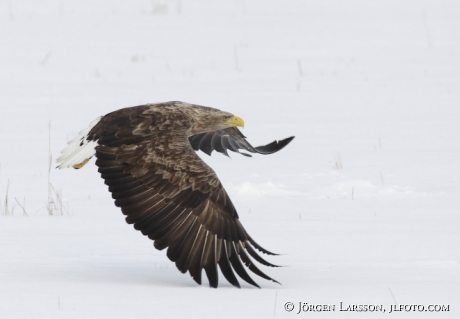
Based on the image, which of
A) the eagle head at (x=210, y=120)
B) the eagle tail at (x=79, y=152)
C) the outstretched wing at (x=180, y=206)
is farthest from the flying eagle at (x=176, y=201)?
the eagle head at (x=210, y=120)

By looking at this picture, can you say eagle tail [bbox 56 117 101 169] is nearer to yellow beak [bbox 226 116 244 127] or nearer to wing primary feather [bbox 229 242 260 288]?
yellow beak [bbox 226 116 244 127]

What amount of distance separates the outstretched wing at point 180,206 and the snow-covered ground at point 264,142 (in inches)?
6.6

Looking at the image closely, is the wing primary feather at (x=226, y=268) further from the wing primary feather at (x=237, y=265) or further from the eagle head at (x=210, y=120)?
the eagle head at (x=210, y=120)

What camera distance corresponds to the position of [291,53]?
17.0 m

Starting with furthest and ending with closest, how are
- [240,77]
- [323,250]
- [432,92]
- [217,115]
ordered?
[240,77], [432,92], [217,115], [323,250]

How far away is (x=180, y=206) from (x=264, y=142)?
5.67 metres

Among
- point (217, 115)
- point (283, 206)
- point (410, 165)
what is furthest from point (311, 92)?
point (217, 115)

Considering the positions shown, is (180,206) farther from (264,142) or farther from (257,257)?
(264,142)

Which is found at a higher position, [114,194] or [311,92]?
[114,194]

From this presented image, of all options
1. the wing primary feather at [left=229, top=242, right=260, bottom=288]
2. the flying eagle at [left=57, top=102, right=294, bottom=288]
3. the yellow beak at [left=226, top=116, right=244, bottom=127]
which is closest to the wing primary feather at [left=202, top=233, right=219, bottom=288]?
the flying eagle at [left=57, top=102, right=294, bottom=288]

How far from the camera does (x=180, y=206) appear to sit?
561 cm

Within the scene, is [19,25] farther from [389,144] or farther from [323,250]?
[323,250]

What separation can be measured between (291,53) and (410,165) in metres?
7.34

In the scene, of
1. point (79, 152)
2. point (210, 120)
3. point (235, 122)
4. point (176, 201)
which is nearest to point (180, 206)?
point (176, 201)
